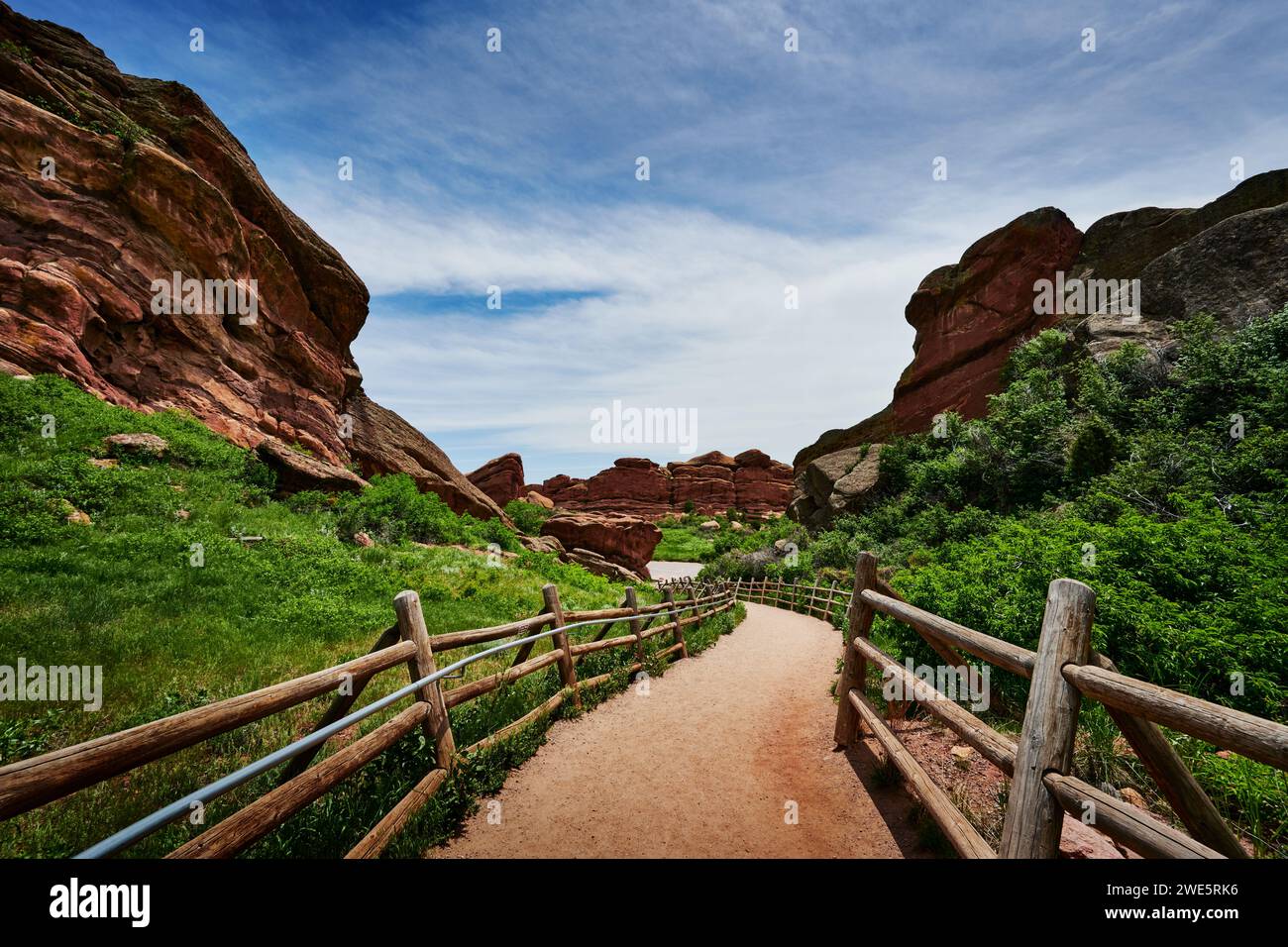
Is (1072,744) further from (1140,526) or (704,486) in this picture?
(704,486)

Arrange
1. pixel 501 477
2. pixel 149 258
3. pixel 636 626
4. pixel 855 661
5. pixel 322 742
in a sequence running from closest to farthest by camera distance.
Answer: pixel 322 742 → pixel 855 661 → pixel 636 626 → pixel 149 258 → pixel 501 477

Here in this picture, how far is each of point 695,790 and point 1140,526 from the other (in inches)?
261

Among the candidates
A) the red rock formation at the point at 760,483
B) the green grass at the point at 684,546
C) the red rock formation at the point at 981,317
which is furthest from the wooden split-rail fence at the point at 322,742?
the red rock formation at the point at 760,483

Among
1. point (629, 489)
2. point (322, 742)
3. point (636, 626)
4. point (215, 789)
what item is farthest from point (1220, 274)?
point (629, 489)

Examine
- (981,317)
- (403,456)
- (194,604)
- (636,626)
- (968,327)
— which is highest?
(981,317)

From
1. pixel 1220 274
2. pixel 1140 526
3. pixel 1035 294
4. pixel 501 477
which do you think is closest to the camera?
pixel 1140 526

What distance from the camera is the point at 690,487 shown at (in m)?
95.2

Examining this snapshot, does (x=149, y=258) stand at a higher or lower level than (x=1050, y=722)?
higher

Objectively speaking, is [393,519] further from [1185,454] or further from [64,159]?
[1185,454]

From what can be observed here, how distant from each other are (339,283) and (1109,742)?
121ft

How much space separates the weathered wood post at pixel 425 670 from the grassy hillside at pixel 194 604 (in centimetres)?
16

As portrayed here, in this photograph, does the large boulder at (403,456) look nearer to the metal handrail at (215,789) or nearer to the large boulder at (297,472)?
the large boulder at (297,472)
